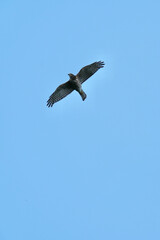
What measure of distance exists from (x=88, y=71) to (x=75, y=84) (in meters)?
0.78

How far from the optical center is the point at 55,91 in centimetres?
3028

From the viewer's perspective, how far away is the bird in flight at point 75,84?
97.8 feet

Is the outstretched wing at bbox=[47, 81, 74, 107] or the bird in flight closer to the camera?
the bird in flight

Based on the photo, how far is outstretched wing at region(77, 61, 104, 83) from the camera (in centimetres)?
2973

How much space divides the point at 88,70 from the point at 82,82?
1.93 ft

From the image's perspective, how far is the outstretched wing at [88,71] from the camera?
29.7m

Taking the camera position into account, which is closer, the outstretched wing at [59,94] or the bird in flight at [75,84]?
the bird in flight at [75,84]

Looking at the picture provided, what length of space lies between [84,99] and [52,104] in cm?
143

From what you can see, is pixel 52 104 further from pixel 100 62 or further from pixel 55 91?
pixel 100 62

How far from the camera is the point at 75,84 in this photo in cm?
2989

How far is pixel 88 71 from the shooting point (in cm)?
2986

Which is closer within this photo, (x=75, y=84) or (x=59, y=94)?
(x=75, y=84)

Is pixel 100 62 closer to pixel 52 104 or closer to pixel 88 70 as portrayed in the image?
pixel 88 70

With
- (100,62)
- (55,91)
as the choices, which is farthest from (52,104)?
(100,62)
